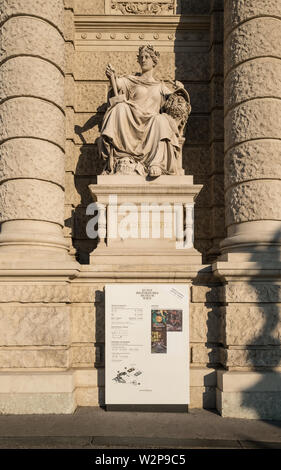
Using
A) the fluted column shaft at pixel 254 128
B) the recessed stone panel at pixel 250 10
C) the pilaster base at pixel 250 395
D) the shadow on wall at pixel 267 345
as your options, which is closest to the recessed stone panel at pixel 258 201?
the fluted column shaft at pixel 254 128

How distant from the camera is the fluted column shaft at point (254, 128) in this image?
6.84m

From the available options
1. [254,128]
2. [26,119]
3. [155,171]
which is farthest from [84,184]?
[254,128]

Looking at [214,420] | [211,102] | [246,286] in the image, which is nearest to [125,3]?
[211,102]

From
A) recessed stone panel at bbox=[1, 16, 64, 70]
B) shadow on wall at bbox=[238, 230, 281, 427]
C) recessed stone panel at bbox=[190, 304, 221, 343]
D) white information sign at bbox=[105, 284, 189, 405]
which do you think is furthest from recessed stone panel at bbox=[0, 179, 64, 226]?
shadow on wall at bbox=[238, 230, 281, 427]

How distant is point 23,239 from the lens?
Result: 683 cm

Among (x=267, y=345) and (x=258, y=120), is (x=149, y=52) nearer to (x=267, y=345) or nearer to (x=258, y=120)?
(x=258, y=120)

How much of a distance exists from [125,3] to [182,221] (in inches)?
202

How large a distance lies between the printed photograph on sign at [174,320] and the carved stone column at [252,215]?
2.16 ft

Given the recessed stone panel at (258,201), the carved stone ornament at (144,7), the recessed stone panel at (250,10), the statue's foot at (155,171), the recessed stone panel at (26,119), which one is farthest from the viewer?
the carved stone ornament at (144,7)

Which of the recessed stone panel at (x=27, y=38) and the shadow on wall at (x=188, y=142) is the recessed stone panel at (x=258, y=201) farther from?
the recessed stone panel at (x=27, y=38)

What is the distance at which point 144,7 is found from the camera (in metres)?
9.39

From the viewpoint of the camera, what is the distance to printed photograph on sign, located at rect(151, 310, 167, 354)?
6543mm
